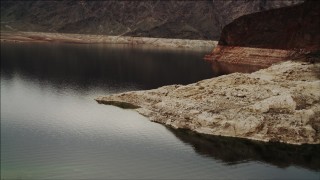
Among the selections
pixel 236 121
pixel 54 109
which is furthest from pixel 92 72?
pixel 236 121

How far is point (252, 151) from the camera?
162ft

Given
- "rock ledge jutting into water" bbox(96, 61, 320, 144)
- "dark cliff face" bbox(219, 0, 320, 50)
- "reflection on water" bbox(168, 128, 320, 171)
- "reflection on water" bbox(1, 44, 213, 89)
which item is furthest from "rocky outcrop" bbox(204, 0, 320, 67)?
"reflection on water" bbox(168, 128, 320, 171)

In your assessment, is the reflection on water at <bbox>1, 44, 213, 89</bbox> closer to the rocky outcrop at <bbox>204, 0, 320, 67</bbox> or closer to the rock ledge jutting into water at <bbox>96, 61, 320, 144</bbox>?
the rocky outcrop at <bbox>204, 0, 320, 67</bbox>

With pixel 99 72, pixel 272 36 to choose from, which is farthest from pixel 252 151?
pixel 272 36

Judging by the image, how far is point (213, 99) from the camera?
60.9 metres

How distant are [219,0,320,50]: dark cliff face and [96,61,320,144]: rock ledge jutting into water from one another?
60.8 m

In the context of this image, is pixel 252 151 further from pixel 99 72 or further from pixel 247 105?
pixel 99 72

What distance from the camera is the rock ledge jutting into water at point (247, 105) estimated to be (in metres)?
52.9

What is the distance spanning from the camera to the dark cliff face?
12925 cm

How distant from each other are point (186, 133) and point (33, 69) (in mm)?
66126

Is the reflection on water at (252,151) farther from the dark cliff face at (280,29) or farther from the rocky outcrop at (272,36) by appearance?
the dark cliff face at (280,29)

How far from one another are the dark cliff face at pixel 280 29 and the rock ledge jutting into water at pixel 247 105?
60813mm

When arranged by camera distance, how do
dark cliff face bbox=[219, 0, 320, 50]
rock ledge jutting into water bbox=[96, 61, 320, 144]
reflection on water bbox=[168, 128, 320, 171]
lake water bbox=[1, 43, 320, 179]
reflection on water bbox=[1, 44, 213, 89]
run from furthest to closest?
dark cliff face bbox=[219, 0, 320, 50] < reflection on water bbox=[1, 44, 213, 89] < rock ledge jutting into water bbox=[96, 61, 320, 144] < reflection on water bbox=[168, 128, 320, 171] < lake water bbox=[1, 43, 320, 179]

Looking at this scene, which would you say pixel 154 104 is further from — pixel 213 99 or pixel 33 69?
pixel 33 69
